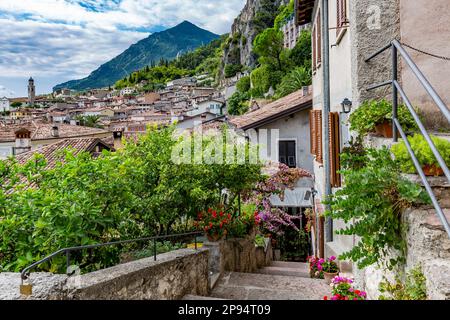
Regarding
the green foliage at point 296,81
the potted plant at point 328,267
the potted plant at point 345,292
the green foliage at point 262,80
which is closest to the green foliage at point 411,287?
the potted plant at point 345,292

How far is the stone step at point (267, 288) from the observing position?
6.14 m

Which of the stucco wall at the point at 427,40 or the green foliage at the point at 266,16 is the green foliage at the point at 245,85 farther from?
the stucco wall at the point at 427,40

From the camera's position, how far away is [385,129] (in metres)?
3.85

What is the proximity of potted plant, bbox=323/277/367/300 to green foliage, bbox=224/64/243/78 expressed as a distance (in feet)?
291

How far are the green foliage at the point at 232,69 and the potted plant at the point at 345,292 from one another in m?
88.7

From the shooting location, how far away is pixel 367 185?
2.77 m

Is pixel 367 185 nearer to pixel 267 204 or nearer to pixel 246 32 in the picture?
pixel 267 204

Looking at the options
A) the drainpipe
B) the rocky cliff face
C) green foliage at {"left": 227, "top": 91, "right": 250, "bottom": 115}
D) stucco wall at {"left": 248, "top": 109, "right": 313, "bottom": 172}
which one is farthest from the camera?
the rocky cliff face

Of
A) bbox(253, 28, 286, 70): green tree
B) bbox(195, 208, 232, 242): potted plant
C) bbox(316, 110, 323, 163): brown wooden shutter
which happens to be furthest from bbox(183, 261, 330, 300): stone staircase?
bbox(253, 28, 286, 70): green tree

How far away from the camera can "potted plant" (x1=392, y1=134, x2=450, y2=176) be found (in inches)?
108

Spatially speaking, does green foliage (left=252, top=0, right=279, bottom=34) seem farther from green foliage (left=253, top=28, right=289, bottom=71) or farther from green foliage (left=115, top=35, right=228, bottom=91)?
green foliage (left=115, top=35, right=228, bottom=91)

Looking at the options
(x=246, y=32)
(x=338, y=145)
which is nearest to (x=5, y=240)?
(x=338, y=145)
